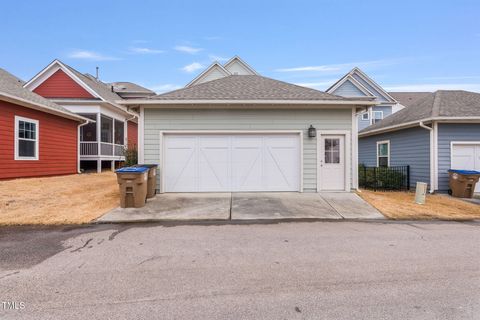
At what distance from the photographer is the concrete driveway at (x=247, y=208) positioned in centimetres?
637

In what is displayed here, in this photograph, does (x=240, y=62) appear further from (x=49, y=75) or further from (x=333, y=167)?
(x=333, y=167)

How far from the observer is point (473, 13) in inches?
471

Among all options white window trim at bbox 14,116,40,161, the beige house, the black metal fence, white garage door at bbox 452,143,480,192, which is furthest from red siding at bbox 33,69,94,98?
white garage door at bbox 452,143,480,192

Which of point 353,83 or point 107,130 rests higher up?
point 353,83

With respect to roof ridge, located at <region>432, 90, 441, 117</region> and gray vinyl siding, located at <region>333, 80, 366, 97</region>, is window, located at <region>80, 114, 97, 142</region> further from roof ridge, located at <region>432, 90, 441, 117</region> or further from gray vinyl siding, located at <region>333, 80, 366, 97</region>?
roof ridge, located at <region>432, 90, 441, 117</region>

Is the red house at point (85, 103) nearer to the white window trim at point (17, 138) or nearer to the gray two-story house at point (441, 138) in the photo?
the white window trim at point (17, 138)

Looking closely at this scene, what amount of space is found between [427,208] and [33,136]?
15.1 meters

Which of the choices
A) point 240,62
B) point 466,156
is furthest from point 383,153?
point 240,62

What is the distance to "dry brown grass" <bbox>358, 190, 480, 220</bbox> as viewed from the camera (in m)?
6.65

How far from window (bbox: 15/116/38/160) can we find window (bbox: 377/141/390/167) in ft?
54.4

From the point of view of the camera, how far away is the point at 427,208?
7.43 m

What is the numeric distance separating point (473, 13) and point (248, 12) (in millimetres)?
10662

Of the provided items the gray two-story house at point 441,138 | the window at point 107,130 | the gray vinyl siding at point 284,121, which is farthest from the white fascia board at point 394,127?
the window at point 107,130

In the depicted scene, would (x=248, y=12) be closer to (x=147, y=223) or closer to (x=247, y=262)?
(x=147, y=223)
